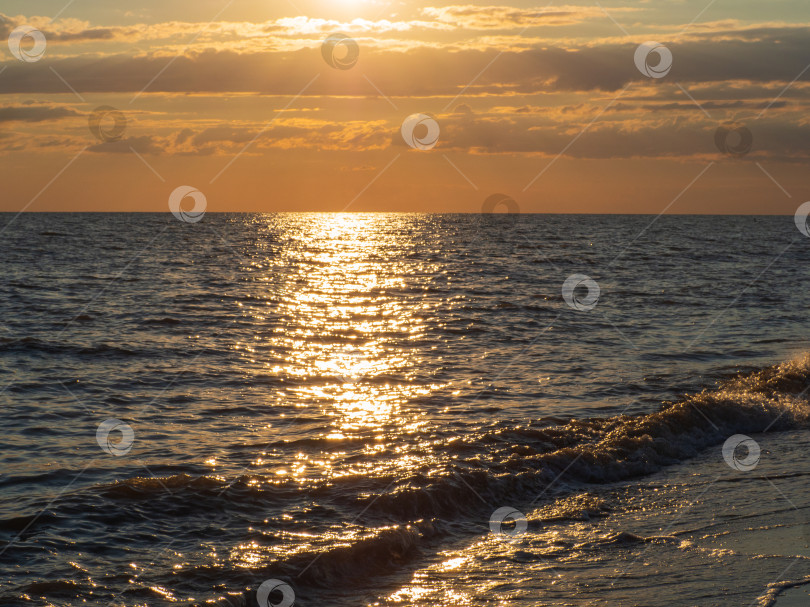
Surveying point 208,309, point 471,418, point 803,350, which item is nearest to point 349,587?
point 471,418

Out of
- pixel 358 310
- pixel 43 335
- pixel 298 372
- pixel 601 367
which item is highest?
pixel 358 310

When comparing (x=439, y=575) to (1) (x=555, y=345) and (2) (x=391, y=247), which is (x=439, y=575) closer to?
(1) (x=555, y=345)

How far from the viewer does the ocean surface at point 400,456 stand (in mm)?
7820

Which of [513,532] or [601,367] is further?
[601,367]

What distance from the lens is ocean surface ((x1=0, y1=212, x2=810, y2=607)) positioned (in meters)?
7.82

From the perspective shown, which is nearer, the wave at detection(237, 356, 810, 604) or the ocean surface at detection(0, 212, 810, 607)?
the ocean surface at detection(0, 212, 810, 607)

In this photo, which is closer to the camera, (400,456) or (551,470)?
(551,470)

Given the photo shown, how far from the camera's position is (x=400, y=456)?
11.9 metres

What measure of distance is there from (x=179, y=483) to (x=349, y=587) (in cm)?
350

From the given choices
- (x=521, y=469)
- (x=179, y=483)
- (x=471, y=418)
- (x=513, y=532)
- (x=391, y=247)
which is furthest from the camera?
(x=391, y=247)

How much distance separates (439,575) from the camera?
8008mm

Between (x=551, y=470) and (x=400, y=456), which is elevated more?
(x=400, y=456)

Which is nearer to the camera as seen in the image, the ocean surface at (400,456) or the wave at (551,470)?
the ocean surface at (400,456)

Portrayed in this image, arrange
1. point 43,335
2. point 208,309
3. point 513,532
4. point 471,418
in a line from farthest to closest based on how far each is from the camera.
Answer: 1. point 208,309
2. point 43,335
3. point 471,418
4. point 513,532
